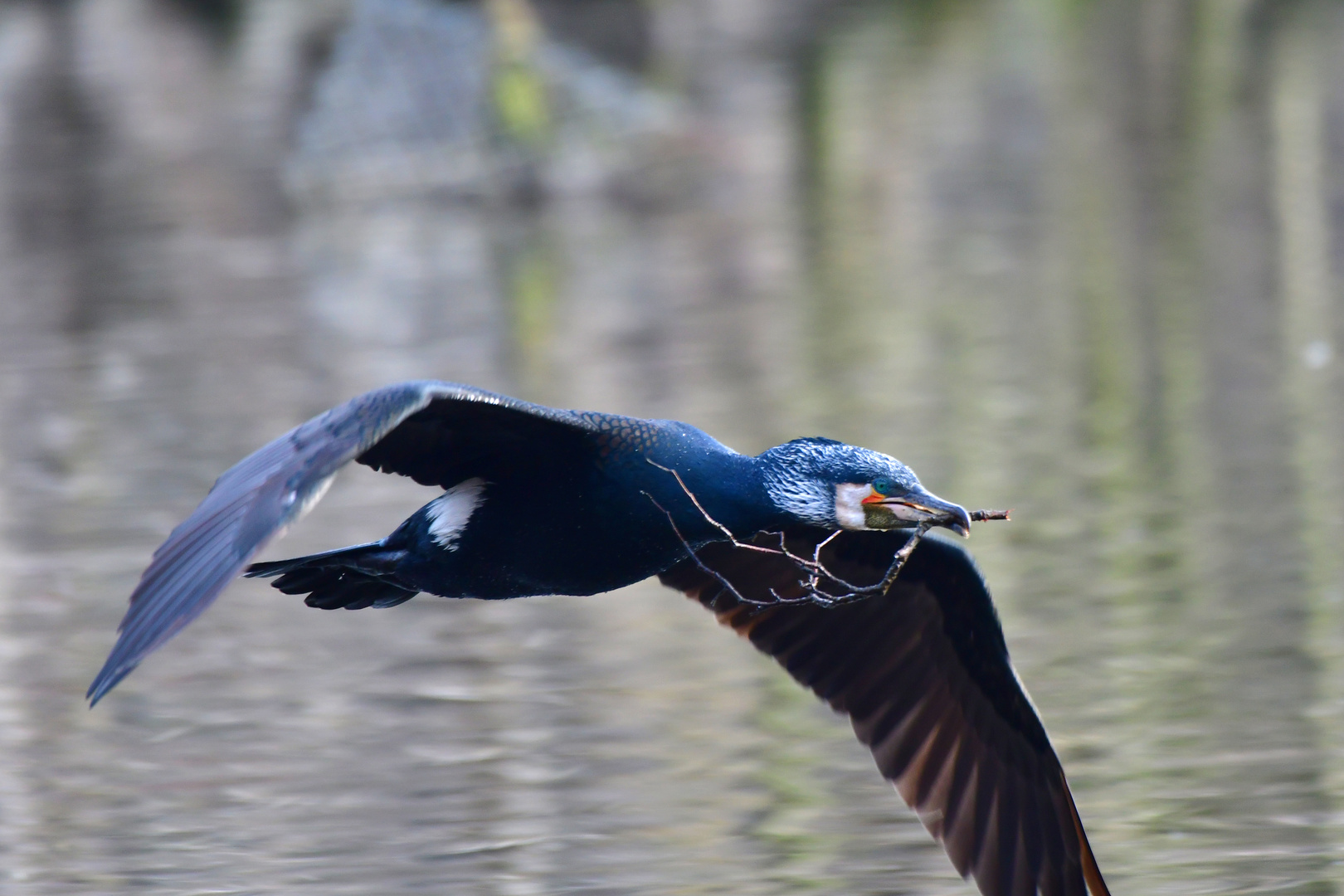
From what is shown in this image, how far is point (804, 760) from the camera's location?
6242 millimetres

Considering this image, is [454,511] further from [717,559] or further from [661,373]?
[661,373]

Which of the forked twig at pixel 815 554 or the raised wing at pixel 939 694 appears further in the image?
the raised wing at pixel 939 694

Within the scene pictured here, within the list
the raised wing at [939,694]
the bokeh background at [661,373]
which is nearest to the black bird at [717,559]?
the raised wing at [939,694]

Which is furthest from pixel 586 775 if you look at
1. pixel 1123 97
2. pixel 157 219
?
pixel 1123 97

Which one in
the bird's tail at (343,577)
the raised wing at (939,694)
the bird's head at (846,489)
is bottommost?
the raised wing at (939,694)

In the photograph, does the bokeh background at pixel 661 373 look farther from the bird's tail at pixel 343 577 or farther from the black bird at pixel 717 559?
the bird's tail at pixel 343 577

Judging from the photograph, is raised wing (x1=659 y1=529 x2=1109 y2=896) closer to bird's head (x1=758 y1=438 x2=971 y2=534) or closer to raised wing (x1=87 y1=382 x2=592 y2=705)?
bird's head (x1=758 y1=438 x2=971 y2=534)

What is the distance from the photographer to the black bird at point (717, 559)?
4254 mm

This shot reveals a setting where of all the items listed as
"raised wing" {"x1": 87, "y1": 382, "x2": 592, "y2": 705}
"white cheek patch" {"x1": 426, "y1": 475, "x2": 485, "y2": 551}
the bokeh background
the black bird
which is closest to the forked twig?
the black bird

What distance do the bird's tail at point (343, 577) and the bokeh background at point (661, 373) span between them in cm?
77

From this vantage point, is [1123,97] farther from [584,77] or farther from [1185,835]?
[1185,835]

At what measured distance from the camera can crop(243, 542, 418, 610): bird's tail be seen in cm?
494

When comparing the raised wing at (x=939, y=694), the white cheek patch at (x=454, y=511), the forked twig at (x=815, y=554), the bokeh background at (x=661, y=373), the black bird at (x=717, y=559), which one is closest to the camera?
the black bird at (x=717, y=559)

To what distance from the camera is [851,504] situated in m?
4.65
